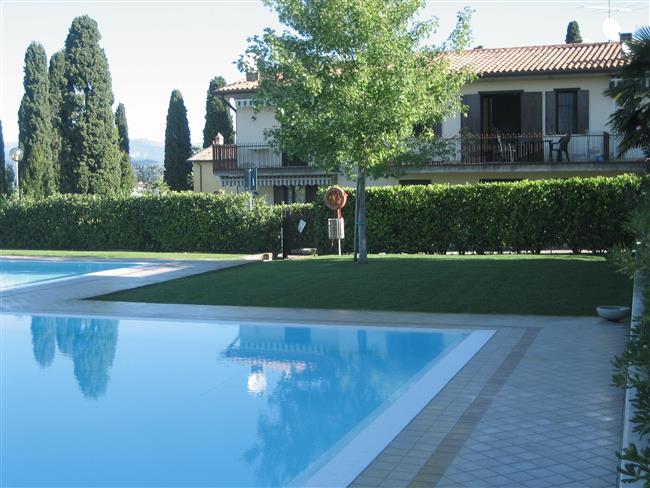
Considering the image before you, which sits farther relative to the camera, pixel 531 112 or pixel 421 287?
pixel 531 112

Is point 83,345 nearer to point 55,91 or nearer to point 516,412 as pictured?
point 516,412

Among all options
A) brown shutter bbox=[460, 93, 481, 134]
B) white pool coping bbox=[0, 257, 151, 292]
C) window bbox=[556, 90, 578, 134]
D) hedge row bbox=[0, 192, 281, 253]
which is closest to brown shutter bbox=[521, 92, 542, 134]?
window bbox=[556, 90, 578, 134]

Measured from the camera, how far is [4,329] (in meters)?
14.1

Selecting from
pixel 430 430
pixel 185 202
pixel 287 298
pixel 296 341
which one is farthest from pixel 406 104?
pixel 185 202

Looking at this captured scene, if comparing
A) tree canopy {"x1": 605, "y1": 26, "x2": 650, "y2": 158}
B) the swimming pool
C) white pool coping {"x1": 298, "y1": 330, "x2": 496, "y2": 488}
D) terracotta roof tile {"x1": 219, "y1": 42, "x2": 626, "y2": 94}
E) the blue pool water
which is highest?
terracotta roof tile {"x1": 219, "y1": 42, "x2": 626, "y2": 94}

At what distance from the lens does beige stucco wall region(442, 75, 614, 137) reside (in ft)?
102

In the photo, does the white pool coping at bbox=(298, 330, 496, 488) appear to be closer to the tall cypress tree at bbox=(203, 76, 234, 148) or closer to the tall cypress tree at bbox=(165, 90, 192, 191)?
the tall cypress tree at bbox=(165, 90, 192, 191)

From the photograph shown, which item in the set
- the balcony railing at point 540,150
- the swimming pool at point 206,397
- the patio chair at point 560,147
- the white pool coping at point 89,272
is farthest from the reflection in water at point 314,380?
the patio chair at point 560,147

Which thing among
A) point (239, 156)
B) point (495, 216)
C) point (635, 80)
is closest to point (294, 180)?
point (239, 156)

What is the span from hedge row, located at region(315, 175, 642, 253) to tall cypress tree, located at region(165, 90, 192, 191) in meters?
33.9

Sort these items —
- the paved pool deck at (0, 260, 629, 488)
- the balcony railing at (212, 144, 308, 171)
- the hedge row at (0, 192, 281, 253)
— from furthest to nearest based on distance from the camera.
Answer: the balcony railing at (212, 144, 308, 171) < the hedge row at (0, 192, 281, 253) < the paved pool deck at (0, 260, 629, 488)

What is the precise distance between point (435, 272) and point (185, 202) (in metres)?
15.6

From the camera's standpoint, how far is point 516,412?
25.0 ft

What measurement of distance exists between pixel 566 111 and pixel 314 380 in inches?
974
